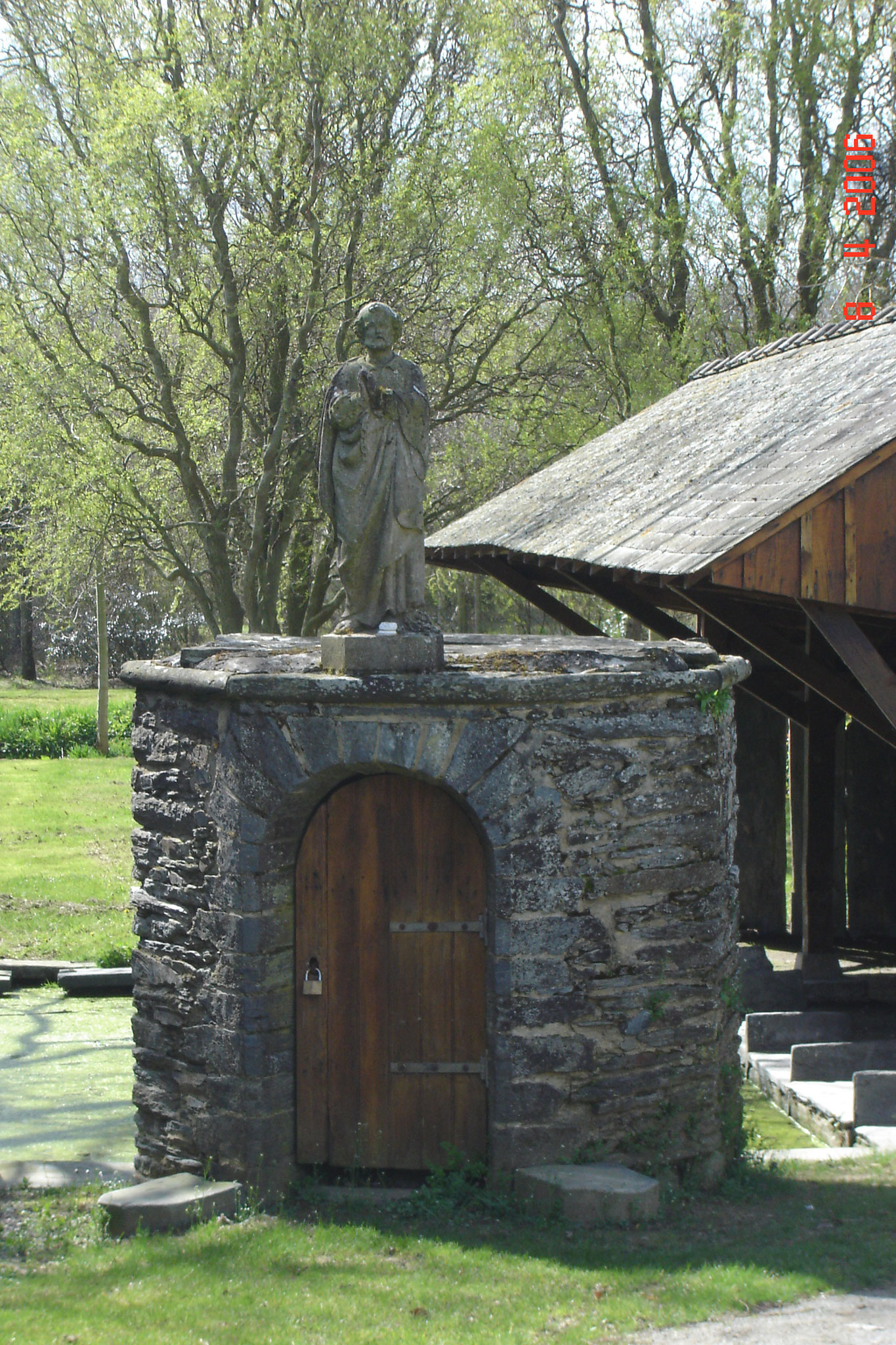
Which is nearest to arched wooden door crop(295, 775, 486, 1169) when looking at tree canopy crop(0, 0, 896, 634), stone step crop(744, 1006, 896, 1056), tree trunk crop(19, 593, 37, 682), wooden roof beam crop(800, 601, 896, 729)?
wooden roof beam crop(800, 601, 896, 729)

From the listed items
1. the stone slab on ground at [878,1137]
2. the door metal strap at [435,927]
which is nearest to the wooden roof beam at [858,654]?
the stone slab on ground at [878,1137]

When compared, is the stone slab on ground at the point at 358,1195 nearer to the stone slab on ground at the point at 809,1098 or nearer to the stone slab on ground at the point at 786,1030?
the stone slab on ground at the point at 809,1098

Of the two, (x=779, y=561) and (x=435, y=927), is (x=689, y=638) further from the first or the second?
(x=435, y=927)

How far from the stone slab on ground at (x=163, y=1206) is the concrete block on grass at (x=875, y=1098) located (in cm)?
405

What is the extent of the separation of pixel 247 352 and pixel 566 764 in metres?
13.3

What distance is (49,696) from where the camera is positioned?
107ft

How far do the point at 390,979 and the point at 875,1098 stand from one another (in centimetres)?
350

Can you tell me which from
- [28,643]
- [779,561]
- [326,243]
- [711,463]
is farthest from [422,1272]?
[28,643]

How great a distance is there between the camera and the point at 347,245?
16641mm

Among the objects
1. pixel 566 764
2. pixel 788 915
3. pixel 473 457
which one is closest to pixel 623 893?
pixel 566 764

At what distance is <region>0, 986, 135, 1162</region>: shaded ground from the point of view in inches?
295

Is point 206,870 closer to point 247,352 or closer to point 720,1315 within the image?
point 720,1315

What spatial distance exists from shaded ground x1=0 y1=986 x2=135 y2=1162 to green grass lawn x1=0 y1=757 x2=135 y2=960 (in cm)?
124

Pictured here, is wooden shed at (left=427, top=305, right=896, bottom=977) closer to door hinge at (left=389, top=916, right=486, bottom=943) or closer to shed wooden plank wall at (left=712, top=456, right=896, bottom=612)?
shed wooden plank wall at (left=712, top=456, right=896, bottom=612)
